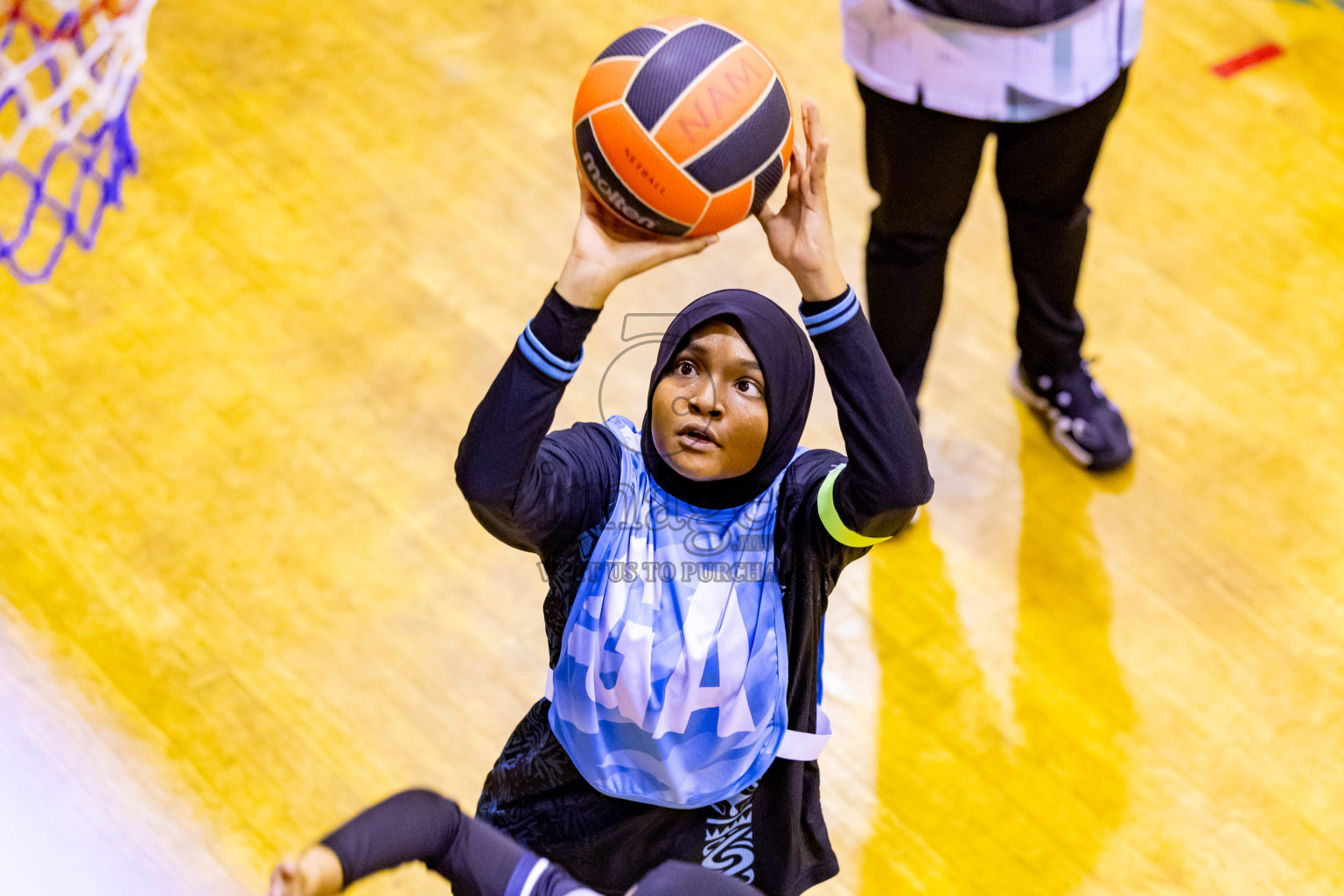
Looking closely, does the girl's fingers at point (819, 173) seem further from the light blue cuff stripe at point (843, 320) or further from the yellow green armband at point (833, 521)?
the yellow green armband at point (833, 521)

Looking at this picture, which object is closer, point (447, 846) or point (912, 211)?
point (447, 846)

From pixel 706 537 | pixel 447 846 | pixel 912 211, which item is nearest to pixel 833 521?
pixel 706 537

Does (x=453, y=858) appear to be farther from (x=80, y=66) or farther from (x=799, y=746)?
(x=80, y=66)

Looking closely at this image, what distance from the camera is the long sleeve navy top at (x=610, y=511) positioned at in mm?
1615

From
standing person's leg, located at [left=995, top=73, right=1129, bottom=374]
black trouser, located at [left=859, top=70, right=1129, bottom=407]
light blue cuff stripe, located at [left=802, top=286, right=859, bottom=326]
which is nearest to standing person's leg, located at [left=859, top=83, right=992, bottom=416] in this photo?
black trouser, located at [left=859, top=70, right=1129, bottom=407]

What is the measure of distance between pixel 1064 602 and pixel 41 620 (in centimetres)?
187

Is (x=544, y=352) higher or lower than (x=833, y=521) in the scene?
higher

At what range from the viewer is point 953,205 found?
262 cm

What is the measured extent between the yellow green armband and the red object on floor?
2.65 metres

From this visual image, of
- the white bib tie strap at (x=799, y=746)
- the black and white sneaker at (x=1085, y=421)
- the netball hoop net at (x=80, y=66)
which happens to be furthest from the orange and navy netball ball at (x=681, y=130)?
the black and white sneaker at (x=1085, y=421)

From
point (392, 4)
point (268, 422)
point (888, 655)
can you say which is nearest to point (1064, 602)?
point (888, 655)

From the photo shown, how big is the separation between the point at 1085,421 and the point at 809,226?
4.76 feet

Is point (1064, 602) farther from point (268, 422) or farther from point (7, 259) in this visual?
point (7, 259)

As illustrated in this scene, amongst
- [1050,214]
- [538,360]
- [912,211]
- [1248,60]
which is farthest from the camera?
[1248,60]
